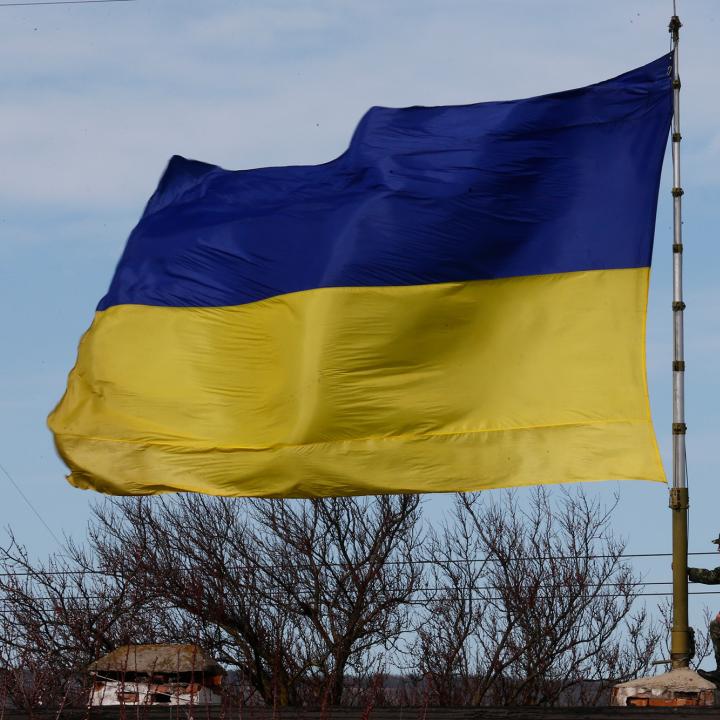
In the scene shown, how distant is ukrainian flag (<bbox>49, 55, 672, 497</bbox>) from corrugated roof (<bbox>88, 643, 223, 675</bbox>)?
2.81 metres

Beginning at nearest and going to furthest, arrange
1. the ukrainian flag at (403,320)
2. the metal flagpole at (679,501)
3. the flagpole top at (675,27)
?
the metal flagpole at (679,501) → the ukrainian flag at (403,320) → the flagpole top at (675,27)

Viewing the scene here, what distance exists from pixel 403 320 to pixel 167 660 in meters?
4.62

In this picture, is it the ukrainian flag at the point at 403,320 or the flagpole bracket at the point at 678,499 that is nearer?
the flagpole bracket at the point at 678,499

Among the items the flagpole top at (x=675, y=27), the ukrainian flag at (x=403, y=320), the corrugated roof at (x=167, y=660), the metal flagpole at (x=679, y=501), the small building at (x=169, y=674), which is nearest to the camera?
the metal flagpole at (x=679, y=501)

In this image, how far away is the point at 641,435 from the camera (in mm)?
9391

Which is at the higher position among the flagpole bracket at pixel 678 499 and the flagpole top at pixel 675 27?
the flagpole top at pixel 675 27

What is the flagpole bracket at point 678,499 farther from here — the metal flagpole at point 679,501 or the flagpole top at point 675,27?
the flagpole top at point 675,27

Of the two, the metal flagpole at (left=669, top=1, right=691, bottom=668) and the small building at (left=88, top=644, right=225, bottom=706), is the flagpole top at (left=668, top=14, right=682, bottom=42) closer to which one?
the metal flagpole at (left=669, top=1, right=691, bottom=668)

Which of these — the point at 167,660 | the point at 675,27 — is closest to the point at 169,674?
the point at 167,660

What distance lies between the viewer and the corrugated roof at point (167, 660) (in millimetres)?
12844

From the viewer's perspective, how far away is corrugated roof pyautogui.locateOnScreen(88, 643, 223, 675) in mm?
12844

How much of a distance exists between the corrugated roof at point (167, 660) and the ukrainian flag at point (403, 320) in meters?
2.81

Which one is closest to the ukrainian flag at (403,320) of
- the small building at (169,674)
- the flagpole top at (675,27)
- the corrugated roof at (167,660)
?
the flagpole top at (675,27)

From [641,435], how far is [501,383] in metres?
1.06
